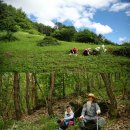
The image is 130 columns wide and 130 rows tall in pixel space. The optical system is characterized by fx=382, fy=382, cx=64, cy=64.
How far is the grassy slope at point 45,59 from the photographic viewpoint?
14.6 m

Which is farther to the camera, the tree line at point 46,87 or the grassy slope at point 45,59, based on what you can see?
the grassy slope at point 45,59

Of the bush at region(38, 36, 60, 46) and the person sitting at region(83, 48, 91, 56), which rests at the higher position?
the bush at region(38, 36, 60, 46)

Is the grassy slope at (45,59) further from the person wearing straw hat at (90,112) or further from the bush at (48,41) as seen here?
the person wearing straw hat at (90,112)

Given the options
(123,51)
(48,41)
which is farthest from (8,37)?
(123,51)

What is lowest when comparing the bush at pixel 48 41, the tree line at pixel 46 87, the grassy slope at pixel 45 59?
the tree line at pixel 46 87

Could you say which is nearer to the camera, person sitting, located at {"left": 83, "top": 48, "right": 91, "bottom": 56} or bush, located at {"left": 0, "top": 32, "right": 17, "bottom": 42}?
person sitting, located at {"left": 83, "top": 48, "right": 91, "bottom": 56}

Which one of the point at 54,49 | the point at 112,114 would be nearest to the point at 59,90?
the point at 54,49

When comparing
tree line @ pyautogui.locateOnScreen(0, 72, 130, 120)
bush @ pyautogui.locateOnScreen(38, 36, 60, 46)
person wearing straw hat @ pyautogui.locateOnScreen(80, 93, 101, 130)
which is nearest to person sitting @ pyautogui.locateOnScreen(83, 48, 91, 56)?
bush @ pyautogui.locateOnScreen(38, 36, 60, 46)

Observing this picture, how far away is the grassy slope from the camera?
48.0ft

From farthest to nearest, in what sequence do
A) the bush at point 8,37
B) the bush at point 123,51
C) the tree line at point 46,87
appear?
the bush at point 8,37
the bush at point 123,51
the tree line at point 46,87

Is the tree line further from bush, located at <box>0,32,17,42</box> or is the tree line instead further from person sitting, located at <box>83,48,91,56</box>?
bush, located at <box>0,32,17,42</box>

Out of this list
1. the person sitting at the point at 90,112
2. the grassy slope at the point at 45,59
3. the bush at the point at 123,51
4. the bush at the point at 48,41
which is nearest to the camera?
the person sitting at the point at 90,112

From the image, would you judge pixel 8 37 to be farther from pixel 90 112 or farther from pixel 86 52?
pixel 90 112

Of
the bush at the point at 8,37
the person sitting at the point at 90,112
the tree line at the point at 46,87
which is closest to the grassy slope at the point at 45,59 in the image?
the bush at the point at 8,37
